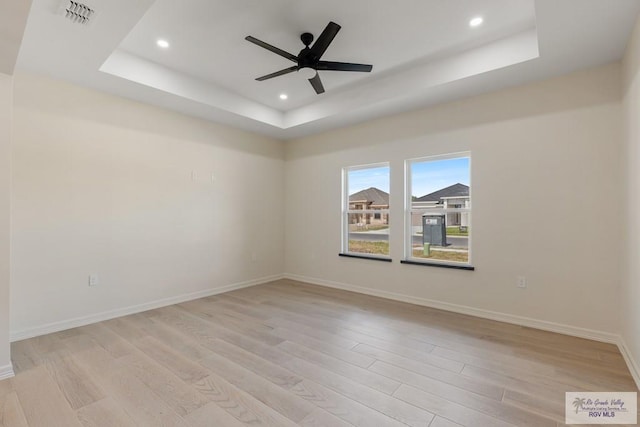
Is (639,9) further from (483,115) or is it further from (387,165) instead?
(387,165)

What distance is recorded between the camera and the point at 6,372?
7.29 ft

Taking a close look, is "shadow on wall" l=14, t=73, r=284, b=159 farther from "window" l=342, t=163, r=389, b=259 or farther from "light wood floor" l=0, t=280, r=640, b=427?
"light wood floor" l=0, t=280, r=640, b=427

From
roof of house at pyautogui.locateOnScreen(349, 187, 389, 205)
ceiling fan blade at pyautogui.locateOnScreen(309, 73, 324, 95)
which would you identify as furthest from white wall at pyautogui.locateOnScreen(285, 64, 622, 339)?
ceiling fan blade at pyautogui.locateOnScreen(309, 73, 324, 95)

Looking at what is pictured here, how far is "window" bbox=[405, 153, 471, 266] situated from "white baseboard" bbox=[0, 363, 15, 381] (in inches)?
168

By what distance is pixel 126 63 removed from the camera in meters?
3.16

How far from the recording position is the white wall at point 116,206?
9.83ft

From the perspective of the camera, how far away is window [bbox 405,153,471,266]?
12.6 feet

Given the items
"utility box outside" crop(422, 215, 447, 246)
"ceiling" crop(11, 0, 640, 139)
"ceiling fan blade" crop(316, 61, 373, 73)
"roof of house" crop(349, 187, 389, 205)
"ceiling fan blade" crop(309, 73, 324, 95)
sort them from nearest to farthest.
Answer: "ceiling" crop(11, 0, 640, 139)
"ceiling fan blade" crop(316, 61, 373, 73)
"ceiling fan blade" crop(309, 73, 324, 95)
"utility box outside" crop(422, 215, 447, 246)
"roof of house" crop(349, 187, 389, 205)

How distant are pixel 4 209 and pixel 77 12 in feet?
5.30

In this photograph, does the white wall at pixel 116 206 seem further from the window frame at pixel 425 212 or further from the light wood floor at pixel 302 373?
the window frame at pixel 425 212

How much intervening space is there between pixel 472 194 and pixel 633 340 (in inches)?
75.9

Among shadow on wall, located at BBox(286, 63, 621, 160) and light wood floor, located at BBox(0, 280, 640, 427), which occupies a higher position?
shadow on wall, located at BBox(286, 63, 621, 160)

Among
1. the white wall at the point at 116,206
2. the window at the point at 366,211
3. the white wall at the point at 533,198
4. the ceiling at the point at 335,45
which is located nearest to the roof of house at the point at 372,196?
the window at the point at 366,211

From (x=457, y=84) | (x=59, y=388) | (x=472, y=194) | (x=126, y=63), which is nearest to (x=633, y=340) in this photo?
(x=472, y=194)
